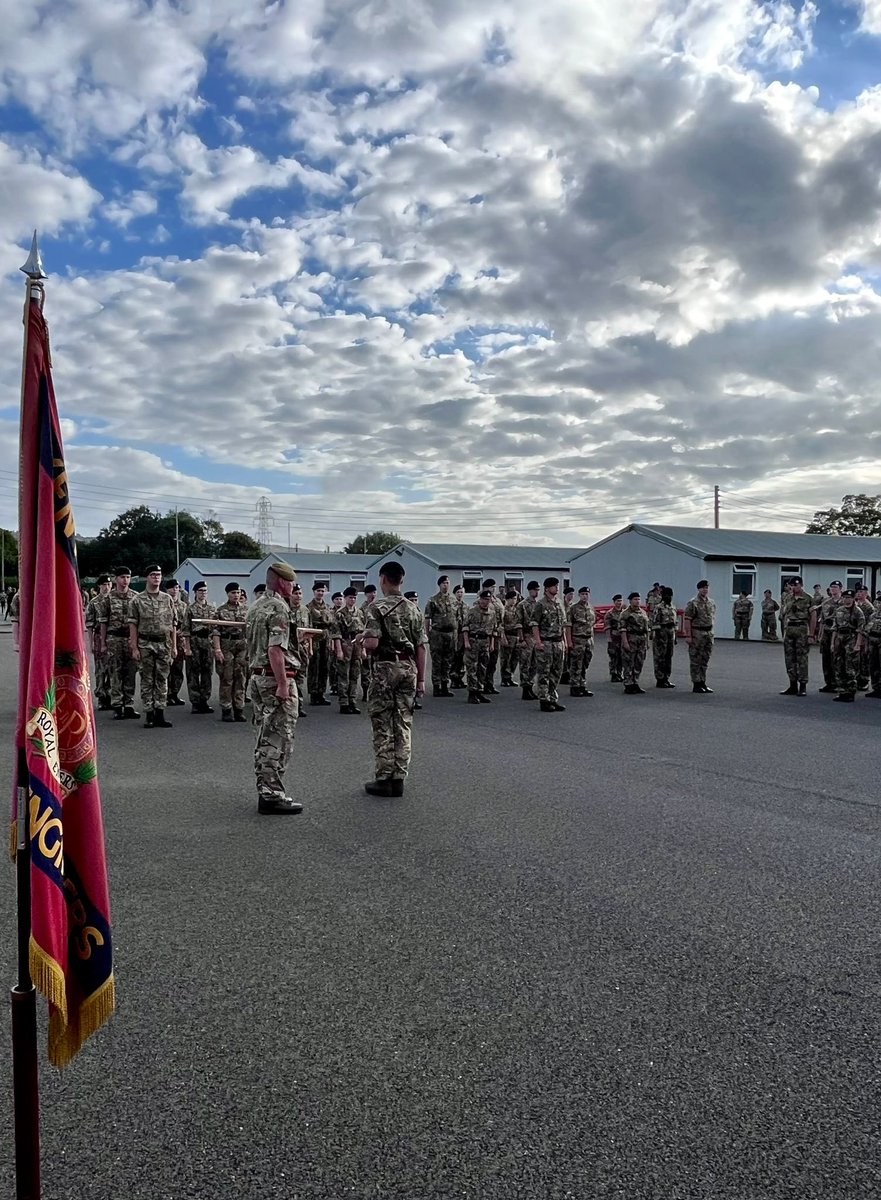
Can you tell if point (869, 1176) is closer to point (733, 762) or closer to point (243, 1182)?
point (243, 1182)

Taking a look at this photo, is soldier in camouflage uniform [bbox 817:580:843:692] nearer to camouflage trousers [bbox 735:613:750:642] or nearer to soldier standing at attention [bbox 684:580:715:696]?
soldier standing at attention [bbox 684:580:715:696]

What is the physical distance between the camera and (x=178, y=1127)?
2926 millimetres

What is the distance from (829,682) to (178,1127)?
16673 millimetres

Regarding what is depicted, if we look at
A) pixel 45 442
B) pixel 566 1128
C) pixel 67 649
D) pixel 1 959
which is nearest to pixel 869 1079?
pixel 566 1128

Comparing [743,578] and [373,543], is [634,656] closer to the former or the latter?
[743,578]

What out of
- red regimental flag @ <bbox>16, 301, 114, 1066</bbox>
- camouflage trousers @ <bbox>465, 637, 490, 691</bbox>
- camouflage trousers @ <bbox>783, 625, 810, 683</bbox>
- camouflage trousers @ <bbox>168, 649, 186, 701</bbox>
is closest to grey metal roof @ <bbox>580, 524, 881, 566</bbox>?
camouflage trousers @ <bbox>783, 625, 810, 683</bbox>

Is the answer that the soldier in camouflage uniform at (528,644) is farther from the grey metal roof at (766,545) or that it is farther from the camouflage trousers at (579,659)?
the grey metal roof at (766,545)

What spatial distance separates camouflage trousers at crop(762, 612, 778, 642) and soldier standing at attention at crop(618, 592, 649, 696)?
1933 centimetres

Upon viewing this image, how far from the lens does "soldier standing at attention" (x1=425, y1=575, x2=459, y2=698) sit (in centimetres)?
1700

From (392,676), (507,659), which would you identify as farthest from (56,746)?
(507,659)

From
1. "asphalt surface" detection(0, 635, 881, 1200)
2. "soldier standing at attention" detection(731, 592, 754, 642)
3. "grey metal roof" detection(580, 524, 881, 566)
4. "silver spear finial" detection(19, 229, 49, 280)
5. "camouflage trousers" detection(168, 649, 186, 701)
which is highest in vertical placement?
"grey metal roof" detection(580, 524, 881, 566)

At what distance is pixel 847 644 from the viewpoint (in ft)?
54.1

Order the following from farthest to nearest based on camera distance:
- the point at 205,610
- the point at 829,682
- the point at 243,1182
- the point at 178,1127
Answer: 1. the point at 829,682
2. the point at 205,610
3. the point at 178,1127
4. the point at 243,1182

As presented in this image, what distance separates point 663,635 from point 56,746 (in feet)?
53.9
